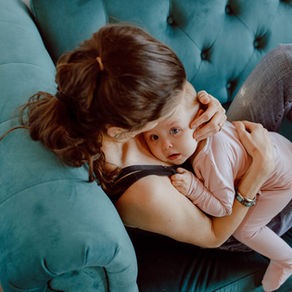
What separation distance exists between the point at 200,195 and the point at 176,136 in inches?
6.1

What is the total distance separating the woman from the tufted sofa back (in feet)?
1.26

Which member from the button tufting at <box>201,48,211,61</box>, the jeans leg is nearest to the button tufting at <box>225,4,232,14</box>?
the button tufting at <box>201,48,211,61</box>

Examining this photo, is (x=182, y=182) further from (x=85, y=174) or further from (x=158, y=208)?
(x=85, y=174)

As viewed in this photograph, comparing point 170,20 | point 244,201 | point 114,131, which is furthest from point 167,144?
point 170,20

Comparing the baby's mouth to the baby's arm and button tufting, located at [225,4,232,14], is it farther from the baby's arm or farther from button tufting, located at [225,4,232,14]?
button tufting, located at [225,4,232,14]

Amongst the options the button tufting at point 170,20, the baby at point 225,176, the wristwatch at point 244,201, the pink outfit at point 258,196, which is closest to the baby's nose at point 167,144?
the baby at point 225,176

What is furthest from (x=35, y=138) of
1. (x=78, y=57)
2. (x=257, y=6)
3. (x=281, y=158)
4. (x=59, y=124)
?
(x=257, y=6)

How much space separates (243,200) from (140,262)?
0.31 m

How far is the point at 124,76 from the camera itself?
0.65 metres

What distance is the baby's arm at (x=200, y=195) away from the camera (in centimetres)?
87

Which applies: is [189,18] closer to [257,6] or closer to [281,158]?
[257,6]

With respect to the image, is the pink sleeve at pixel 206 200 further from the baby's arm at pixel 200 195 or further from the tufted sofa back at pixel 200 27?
the tufted sofa back at pixel 200 27

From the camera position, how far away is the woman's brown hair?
658 millimetres

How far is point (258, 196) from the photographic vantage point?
0.99 metres
